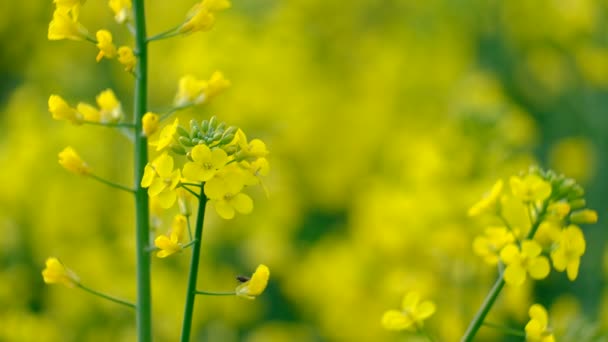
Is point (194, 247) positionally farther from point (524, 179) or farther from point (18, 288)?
point (18, 288)

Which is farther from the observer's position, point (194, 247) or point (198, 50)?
point (198, 50)

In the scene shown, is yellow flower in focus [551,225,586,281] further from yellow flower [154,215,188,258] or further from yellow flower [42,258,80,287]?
yellow flower [42,258,80,287]

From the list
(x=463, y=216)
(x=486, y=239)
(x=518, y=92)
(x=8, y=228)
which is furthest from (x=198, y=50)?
(x=486, y=239)

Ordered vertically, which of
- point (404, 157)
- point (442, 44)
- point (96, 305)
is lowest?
point (96, 305)

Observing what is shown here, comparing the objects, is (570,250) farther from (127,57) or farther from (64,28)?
(64,28)

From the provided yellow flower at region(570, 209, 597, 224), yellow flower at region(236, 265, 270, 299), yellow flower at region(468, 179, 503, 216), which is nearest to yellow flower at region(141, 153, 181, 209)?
yellow flower at region(236, 265, 270, 299)
